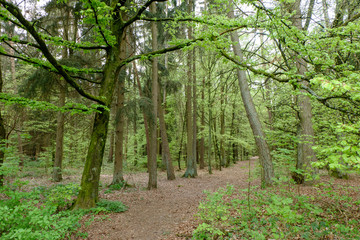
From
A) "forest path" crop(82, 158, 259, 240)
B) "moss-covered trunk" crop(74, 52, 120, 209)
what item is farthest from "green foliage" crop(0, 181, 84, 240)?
"forest path" crop(82, 158, 259, 240)

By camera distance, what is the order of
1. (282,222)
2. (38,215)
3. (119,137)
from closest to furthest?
(38,215), (282,222), (119,137)

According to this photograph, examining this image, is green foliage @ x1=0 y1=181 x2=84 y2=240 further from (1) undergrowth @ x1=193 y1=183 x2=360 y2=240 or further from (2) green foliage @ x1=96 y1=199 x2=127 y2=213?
(1) undergrowth @ x1=193 y1=183 x2=360 y2=240

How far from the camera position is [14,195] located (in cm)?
444

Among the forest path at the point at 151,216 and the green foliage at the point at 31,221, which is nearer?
the green foliage at the point at 31,221

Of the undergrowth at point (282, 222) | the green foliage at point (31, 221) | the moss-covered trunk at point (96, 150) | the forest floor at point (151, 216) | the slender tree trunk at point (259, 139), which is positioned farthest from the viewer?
the slender tree trunk at point (259, 139)

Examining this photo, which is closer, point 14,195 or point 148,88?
→ point 14,195

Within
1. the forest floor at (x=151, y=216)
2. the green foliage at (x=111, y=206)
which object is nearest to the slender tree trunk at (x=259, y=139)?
the forest floor at (x=151, y=216)

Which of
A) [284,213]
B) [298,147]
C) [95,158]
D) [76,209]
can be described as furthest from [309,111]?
[76,209]

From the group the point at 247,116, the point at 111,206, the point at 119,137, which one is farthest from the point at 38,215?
the point at 247,116

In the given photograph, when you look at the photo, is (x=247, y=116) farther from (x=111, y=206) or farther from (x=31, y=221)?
(x=31, y=221)

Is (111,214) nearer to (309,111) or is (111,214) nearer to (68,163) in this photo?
(309,111)

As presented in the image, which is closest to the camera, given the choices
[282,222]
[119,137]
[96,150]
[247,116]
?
[282,222]

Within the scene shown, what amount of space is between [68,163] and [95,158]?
12636 mm

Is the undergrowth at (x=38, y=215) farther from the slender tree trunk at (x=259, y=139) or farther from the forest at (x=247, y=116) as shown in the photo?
the slender tree trunk at (x=259, y=139)
